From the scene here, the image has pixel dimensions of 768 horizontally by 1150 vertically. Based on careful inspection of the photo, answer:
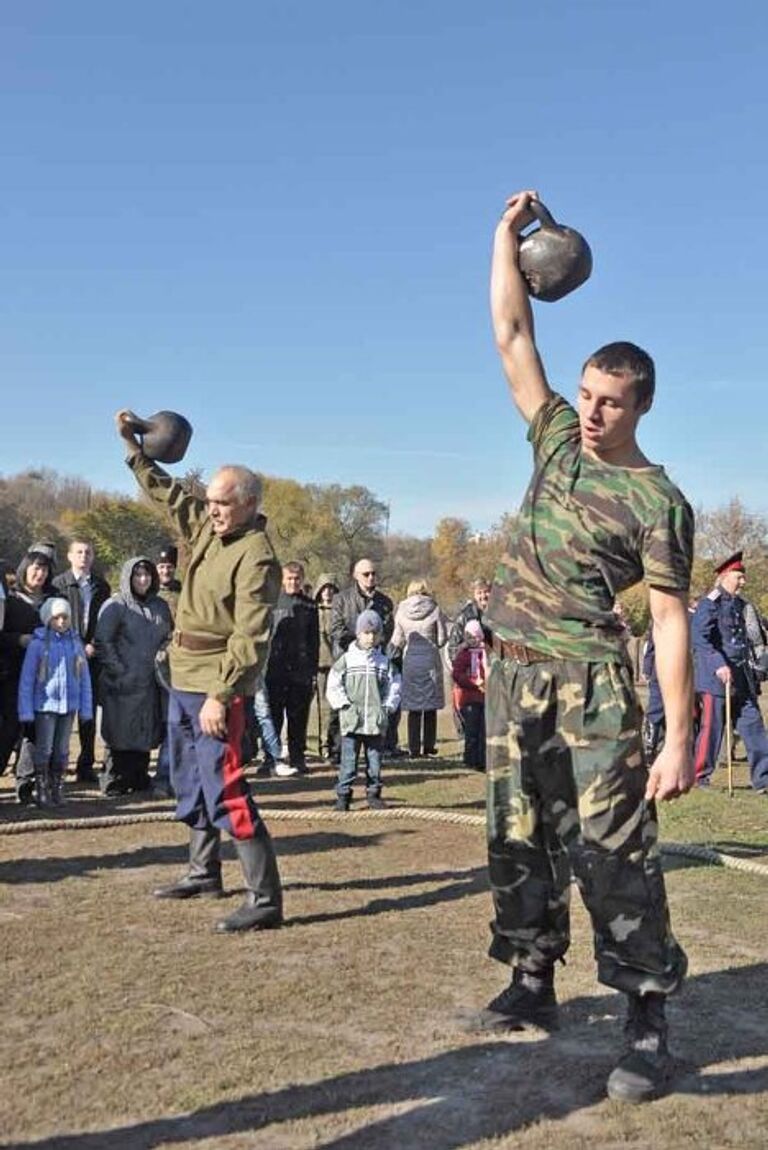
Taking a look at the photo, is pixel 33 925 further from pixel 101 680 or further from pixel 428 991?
pixel 101 680

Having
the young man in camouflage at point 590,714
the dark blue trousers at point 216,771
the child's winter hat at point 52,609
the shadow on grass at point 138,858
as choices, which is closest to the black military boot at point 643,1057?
the young man in camouflage at point 590,714

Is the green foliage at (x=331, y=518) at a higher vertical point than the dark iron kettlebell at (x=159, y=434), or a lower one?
higher

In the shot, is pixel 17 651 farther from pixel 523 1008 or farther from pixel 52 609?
pixel 523 1008

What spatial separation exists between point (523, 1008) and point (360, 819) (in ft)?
14.9

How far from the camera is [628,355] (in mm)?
3984

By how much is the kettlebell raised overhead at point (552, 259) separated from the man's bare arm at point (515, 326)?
4cm

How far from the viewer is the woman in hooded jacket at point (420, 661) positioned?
13.6m

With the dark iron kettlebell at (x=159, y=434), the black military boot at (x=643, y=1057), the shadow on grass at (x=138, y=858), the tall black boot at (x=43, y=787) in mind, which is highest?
the dark iron kettlebell at (x=159, y=434)

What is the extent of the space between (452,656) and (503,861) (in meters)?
8.95

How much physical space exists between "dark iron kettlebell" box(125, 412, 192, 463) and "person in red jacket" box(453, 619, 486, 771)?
6090mm

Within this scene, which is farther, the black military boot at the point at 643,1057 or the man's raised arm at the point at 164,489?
the man's raised arm at the point at 164,489

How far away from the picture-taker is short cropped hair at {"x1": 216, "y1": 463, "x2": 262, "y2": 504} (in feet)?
18.8

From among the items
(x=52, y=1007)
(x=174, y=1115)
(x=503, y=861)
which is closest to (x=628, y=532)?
(x=503, y=861)

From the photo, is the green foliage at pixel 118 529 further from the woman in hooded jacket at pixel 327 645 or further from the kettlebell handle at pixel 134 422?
the kettlebell handle at pixel 134 422
